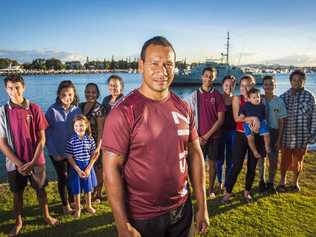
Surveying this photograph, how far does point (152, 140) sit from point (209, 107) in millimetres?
3429

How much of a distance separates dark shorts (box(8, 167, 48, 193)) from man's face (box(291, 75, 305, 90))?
476 centimetres

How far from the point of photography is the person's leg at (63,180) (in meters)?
4.80

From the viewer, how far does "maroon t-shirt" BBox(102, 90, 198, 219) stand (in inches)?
83.4

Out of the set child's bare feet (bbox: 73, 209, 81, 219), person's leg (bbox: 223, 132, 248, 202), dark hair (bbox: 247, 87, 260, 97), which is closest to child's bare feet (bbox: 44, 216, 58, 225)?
child's bare feet (bbox: 73, 209, 81, 219)

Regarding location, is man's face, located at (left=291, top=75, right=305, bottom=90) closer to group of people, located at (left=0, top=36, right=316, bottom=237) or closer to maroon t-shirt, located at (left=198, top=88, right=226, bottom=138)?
group of people, located at (left=0, top=36, right=316, bottom=237)

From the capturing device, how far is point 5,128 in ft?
13.2

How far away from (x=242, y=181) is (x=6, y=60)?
6928 inches

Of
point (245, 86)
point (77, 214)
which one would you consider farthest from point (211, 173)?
point (77, 214)

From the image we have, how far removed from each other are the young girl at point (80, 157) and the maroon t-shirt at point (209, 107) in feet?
6.79

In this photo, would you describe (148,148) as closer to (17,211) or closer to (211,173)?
(17,211)

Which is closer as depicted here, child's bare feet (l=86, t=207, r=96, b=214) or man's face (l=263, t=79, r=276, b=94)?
child's bare feet (l=86, t=207, r=96, b=214)

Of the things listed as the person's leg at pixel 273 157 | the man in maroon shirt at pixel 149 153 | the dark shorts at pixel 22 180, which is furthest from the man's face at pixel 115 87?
the person's leg at pixel 273 157

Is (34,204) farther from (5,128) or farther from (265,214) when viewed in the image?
(265,214)

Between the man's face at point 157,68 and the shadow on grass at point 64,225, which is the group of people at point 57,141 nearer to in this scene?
the shadow on grass at point 64,225
